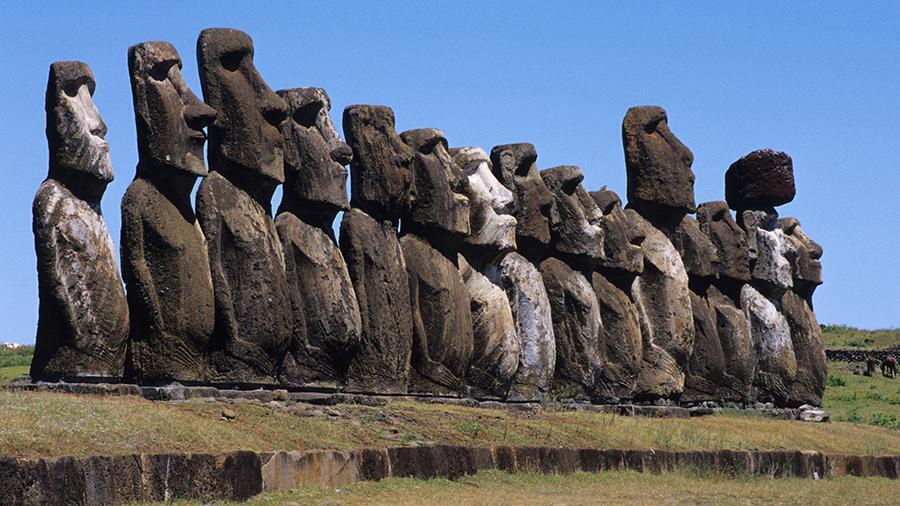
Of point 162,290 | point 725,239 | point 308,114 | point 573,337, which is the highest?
point 308,114

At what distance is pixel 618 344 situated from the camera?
846 inches

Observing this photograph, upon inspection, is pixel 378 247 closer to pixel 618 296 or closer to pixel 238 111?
pixel 238 111

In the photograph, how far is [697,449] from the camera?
17734mm

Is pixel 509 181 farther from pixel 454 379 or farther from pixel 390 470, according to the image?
pixel 390 470

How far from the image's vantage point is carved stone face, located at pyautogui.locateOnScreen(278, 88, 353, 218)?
16.7 meters

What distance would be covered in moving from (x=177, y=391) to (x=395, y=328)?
3648mm

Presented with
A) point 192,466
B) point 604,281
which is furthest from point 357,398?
point 604,281

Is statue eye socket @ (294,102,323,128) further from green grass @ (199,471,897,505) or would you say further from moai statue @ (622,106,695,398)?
moai statue @ (622,106,695,398)

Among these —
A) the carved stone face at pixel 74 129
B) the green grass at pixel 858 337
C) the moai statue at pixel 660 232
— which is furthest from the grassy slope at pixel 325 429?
the green grass at pixel 858 337

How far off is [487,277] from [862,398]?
52.3 feet

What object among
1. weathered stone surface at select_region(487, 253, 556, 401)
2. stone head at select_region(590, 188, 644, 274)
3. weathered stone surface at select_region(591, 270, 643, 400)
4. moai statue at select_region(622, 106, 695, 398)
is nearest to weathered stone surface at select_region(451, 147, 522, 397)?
weathered stone surface at select_region(487, 253, 556, 401)

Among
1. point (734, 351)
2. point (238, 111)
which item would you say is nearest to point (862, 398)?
point (734, 351)

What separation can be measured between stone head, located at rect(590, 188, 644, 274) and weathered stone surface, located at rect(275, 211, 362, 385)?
584cm

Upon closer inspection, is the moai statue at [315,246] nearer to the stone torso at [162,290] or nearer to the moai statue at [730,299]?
the stone torso at [162,290]
